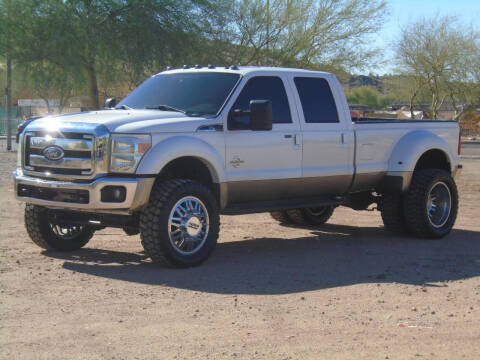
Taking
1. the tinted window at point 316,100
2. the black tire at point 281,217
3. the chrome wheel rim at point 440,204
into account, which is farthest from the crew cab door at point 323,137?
the black tire at point 281,217

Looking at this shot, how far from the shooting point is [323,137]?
9297 mm

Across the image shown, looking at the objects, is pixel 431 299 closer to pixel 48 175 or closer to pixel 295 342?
pixel 295 342

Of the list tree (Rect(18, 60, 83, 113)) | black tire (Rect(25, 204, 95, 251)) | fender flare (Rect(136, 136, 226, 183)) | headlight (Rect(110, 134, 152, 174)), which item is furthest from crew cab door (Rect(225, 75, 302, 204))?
tree (Rect(18, 60, 83, 113))

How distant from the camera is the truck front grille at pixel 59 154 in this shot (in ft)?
25.1

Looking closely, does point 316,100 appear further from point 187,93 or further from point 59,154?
point 59,154

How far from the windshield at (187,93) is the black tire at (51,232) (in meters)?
1.51

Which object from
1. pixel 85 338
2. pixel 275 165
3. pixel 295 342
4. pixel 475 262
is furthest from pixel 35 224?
pixel 475 262

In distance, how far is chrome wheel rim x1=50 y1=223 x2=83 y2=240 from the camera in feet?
29.0

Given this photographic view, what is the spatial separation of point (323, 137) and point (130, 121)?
2535 millimetres

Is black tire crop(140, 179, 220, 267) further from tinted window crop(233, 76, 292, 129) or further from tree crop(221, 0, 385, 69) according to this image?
tree crop(221, 0, 385, 69)

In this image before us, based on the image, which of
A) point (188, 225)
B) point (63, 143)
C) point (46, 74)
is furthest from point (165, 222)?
point (46, 74)

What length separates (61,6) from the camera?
23.8 meters

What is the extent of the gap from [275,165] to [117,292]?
2708mm

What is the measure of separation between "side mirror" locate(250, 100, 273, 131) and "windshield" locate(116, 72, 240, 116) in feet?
1.42
